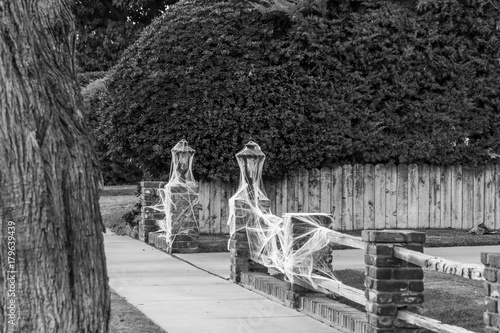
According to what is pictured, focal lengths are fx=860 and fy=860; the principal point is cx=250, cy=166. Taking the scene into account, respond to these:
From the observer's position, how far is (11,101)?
4.31 metres

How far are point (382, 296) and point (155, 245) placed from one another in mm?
7881

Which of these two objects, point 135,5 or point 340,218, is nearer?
point 340,218

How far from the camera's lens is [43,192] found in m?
4.30

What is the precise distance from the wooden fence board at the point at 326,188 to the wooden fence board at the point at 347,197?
0.26 meters

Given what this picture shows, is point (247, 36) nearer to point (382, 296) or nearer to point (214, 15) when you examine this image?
point (214, 15)

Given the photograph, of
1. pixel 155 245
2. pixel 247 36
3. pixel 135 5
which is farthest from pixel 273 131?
pixel 135 5

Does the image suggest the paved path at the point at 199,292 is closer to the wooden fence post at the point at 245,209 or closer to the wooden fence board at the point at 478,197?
the wooden fence post at the point at 245,209

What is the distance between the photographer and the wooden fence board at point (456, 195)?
16.4 metres

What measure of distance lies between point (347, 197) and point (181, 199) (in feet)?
12.6

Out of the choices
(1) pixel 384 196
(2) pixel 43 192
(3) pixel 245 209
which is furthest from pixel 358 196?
(2) pixel 43 192

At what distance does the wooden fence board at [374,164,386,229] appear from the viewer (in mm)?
15859

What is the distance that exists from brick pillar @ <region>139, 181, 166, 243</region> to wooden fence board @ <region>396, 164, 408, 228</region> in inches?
175

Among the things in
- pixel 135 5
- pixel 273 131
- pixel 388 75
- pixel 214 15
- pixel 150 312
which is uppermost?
pixel 135 5

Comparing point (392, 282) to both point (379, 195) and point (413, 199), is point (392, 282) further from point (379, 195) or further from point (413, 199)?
point (413, 199)
